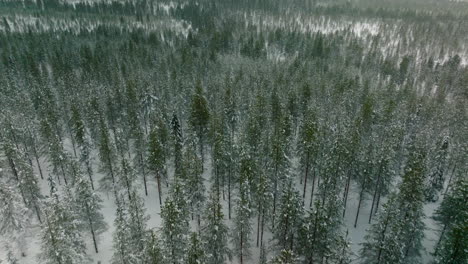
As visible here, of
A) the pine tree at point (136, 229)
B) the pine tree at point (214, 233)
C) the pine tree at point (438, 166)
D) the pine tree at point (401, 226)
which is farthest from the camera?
the pine tree at point (438, 166)

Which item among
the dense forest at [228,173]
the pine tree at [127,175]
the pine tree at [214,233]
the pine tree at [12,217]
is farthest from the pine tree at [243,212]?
the pine tree at [12,217]

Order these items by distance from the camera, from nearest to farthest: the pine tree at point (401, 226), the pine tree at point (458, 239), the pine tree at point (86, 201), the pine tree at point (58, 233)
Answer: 1. the pine tree at point (458, 239)
2. the pine tree at point (58, 233)
3. the pine tree at point (401, 226)
4. the pine tree at point (86, 201)

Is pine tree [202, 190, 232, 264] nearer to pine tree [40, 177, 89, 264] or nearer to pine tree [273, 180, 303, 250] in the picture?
pine tree [273, 180, 303, 250]

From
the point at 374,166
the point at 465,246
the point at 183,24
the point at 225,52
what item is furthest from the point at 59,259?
the point at 183,24

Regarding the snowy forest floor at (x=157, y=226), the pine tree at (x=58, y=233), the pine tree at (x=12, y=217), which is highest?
the pine tree at (x=58, y=233)

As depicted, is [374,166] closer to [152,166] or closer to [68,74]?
[152,166]

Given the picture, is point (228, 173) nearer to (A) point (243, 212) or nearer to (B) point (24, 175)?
(A) point (243, 212)

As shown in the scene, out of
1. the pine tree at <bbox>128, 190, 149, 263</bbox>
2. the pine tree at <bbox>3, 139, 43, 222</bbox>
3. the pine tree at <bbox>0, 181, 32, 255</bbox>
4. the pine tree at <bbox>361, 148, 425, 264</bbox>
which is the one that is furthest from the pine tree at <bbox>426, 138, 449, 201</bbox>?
the pine tree at <bbox>0, 181, 32, 255</bbox>

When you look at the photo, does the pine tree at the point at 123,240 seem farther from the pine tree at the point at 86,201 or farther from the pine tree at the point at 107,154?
the pine tree at the point at 107,154
